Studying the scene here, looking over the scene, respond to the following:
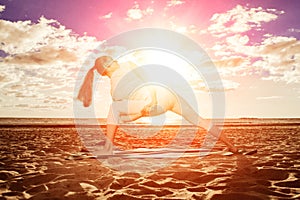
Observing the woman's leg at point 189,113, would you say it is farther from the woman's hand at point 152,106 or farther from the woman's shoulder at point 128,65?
the woman's shoulder at point 128,65

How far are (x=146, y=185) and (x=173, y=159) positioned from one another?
189 cm

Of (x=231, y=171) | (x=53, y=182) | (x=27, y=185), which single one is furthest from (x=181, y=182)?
(x=27, y=185)

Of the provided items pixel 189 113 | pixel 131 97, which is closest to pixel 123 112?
pixel 131 97

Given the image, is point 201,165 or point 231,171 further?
point 201,165

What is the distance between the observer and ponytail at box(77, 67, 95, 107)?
17.7 ft

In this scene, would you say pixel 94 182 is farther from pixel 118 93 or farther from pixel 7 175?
pixel 118 93

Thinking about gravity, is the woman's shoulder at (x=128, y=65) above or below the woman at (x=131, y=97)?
above

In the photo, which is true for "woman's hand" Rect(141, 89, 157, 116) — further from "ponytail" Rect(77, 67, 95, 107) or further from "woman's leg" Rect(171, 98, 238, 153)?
"ponytail" Rect(77, 67, 95, 107)

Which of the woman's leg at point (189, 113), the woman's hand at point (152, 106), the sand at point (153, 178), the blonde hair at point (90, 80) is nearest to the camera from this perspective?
the sand at point (153, 178)

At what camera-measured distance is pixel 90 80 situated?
5.45 m

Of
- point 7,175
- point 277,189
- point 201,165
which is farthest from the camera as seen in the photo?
point 201,165

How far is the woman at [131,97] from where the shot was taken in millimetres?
4961

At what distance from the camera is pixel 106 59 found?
5.33 m

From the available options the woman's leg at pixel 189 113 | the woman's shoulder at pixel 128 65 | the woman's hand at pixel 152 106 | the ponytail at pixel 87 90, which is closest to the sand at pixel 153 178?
the woman's leg at pixel 189 113
